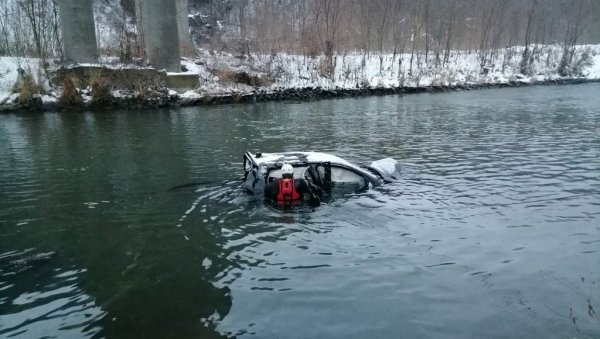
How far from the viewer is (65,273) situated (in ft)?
21.0

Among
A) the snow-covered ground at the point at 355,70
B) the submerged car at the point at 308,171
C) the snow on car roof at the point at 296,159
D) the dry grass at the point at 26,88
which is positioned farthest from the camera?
the snow-covered ground at the point at 355,70

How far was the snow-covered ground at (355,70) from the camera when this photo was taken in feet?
107

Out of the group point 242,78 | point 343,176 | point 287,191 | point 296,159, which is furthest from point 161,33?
point 287,191

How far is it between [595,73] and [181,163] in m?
53.3

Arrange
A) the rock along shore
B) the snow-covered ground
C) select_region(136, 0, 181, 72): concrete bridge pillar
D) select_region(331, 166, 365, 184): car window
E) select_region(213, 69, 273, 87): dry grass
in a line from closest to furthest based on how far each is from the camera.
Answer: select_region(331, 166, 365, 184): car window < the rock along shore < select_region(136, 0, 181, 72): concrete bridge pillar < the snow-covered ground < select_region(213, 69, 273, 87): dry grass

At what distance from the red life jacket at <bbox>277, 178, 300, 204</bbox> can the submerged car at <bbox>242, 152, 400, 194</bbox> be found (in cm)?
23

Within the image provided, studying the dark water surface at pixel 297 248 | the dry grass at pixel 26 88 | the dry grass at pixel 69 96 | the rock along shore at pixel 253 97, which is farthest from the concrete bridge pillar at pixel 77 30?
the dark water surface at pixel 297 248

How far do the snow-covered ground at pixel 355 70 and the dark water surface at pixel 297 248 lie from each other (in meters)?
17.6

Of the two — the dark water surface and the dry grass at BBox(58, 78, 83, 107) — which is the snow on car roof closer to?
the dark water surface

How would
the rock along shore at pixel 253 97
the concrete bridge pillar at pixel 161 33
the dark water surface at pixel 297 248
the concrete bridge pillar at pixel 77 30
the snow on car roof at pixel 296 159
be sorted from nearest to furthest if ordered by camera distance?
the dark water surface at pixel 297 248, the snow on car roof at pixel 296 159, the rock along shore at pixel 253 97, the concrete bridge pillar at pixel 77 30, the concrete bridge pillar at pixel 161 33

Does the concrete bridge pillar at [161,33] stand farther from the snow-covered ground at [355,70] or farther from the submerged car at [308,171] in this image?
the submerged car at [308,171]

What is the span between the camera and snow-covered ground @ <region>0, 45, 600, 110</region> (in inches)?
1280

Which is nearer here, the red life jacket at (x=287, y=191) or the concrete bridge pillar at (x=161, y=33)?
the red life jacket at (x=287, y=191)

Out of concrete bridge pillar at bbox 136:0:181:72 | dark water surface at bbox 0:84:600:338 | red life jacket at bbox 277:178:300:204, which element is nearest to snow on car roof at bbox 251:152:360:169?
red life jacket at bbox 277:178:300:204
